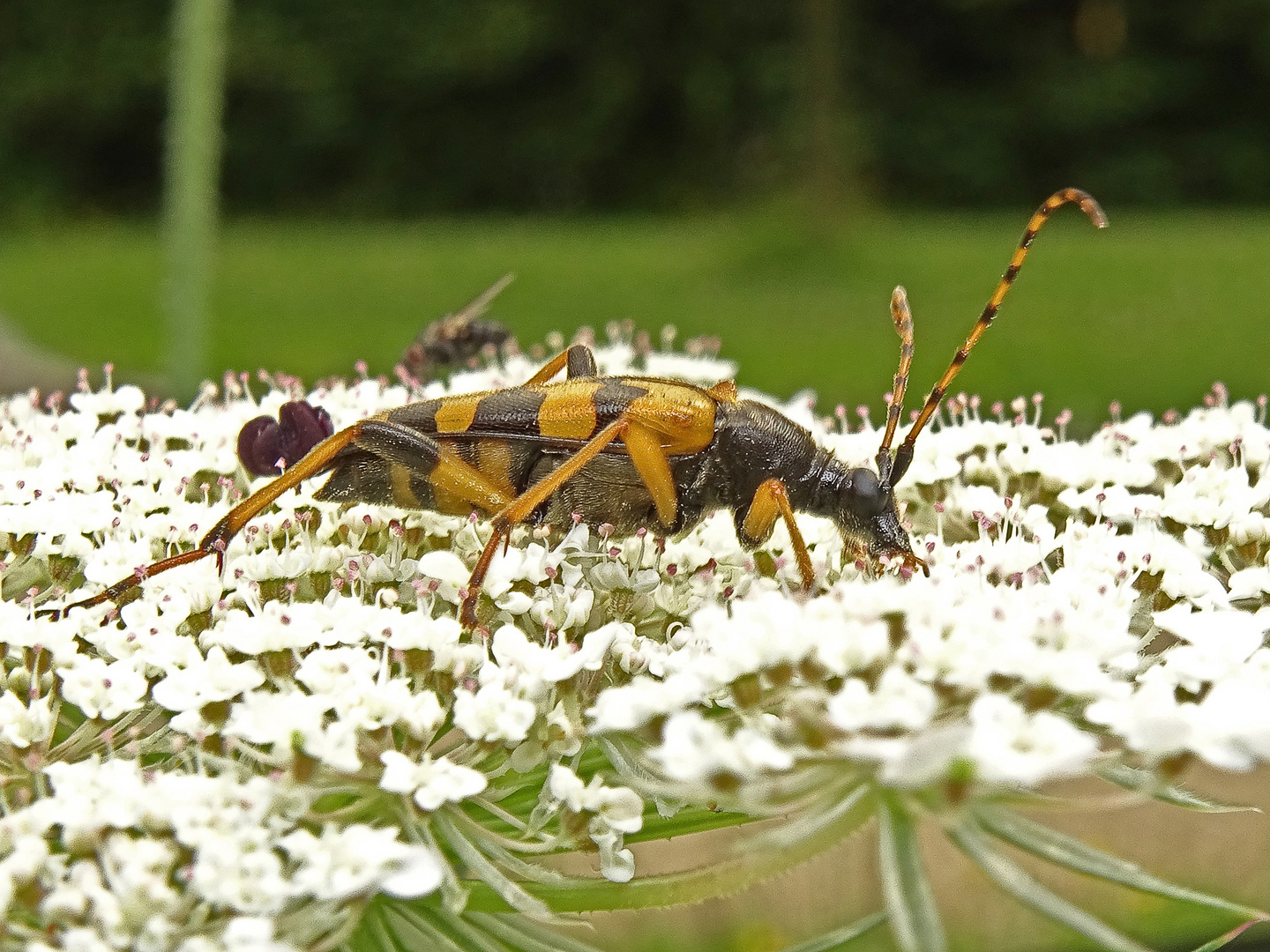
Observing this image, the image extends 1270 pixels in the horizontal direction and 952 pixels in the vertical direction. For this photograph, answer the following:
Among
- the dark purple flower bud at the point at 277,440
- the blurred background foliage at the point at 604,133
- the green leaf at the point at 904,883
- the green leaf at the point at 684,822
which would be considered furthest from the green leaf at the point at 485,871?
the blurred background foliage at the point at 604,133

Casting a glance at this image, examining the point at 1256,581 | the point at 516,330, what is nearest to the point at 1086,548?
the point at 1256,581

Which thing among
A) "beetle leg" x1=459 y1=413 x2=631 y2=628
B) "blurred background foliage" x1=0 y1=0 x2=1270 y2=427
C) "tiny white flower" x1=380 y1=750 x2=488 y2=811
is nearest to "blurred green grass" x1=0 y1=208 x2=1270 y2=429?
"blurred background foliage" x1=0 y1=0 x2=1270 y2=427

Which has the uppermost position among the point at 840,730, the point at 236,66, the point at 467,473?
the point at 236,66

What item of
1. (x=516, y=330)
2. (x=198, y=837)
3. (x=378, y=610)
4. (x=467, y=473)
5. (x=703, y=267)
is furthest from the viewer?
(x=703, y=267)

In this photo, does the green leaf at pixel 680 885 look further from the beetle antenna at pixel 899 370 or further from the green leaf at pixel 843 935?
the beetle antenna at pixel 899 370

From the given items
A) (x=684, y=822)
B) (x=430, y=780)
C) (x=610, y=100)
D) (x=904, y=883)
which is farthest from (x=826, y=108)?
(x=904, y=883)

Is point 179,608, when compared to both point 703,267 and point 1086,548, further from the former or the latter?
point 703,267

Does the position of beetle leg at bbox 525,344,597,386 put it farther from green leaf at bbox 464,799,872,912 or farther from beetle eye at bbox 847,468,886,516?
green leaf at bbox 464,799,872,912
